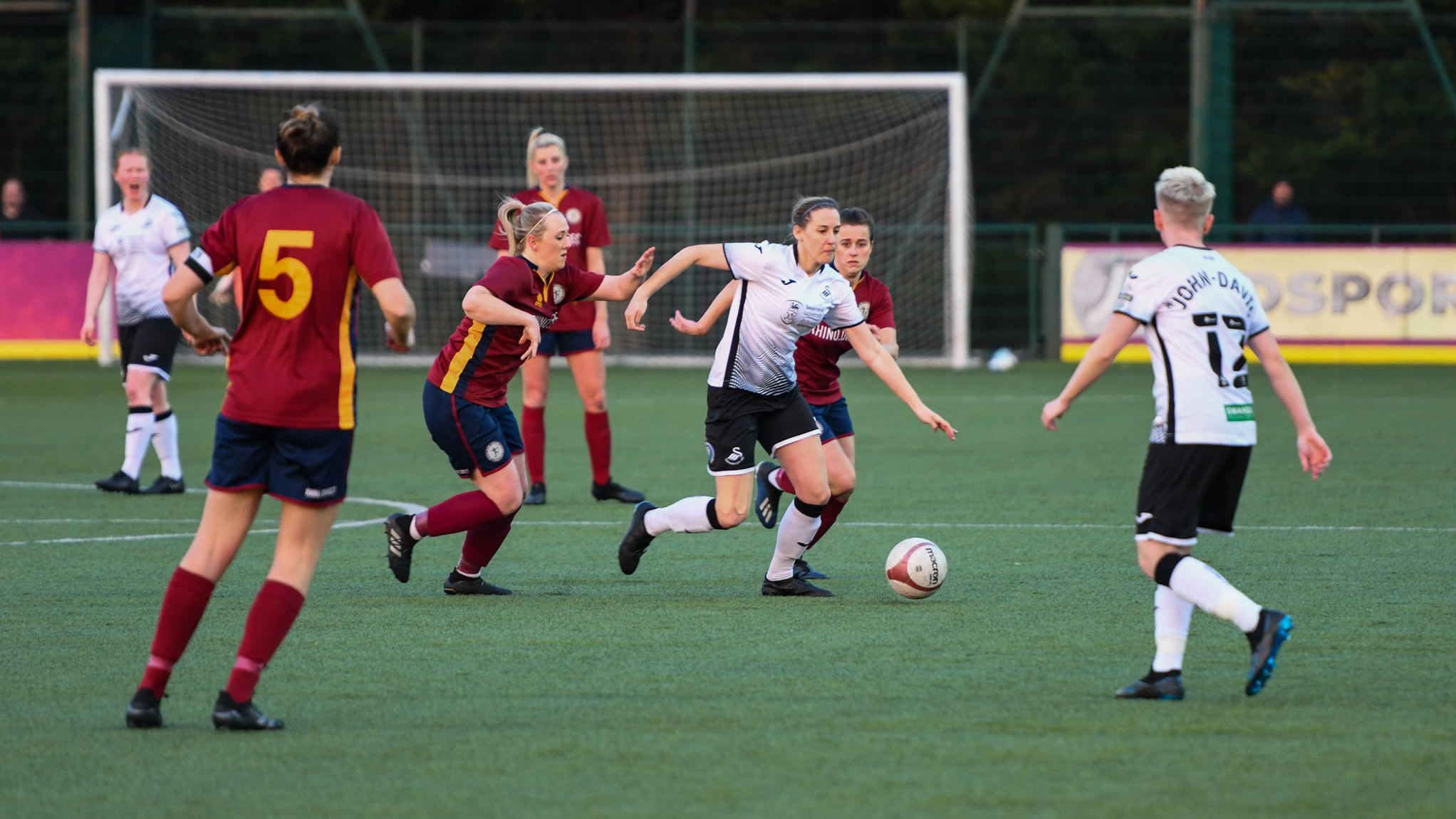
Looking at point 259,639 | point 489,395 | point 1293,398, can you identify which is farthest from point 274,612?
point 1293,398

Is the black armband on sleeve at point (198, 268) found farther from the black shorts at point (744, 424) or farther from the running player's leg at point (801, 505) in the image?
the running player's leg at point (801, 505)

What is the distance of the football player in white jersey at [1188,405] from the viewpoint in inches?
184

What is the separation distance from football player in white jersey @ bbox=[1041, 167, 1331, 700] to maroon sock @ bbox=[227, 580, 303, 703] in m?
2.18

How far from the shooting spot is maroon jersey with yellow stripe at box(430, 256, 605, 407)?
21.4 feet

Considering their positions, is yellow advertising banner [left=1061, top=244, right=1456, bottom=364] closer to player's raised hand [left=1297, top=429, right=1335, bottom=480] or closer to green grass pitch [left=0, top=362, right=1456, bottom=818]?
green grass pitch [left=0, top=362, right=1456, bottom=818]

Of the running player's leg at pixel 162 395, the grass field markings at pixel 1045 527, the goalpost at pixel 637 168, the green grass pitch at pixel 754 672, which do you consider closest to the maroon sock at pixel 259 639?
the green grass pitch at pixel 754 672

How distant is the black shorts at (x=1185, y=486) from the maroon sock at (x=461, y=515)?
9.00 feet

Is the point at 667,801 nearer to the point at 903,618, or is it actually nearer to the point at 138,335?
the point at 903,618

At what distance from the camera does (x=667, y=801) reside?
375 centimetres

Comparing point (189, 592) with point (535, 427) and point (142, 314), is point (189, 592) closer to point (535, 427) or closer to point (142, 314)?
point (535, 427)

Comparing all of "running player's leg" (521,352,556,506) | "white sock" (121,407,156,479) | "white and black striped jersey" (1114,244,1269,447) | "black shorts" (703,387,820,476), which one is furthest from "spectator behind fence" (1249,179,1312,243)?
"white and black striped jersey" (1114,244,1269,447)

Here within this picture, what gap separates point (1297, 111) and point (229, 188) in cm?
1418

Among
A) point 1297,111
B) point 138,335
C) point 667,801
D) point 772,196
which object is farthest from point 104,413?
point 1297,111

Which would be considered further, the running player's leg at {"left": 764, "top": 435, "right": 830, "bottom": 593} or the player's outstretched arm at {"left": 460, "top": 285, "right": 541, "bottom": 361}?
the running player's leg at {"left": 764, "top": 435, "right": 830, "bottom": 593}
